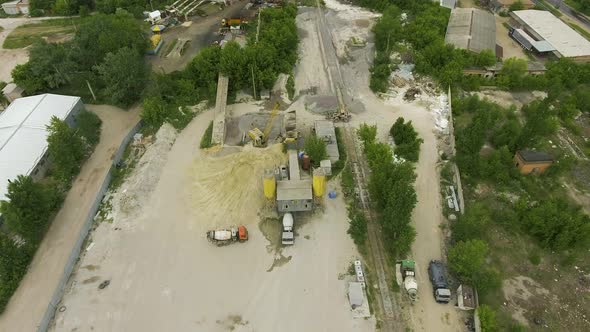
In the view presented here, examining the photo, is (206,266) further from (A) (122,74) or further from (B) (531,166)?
(B) (531,166)

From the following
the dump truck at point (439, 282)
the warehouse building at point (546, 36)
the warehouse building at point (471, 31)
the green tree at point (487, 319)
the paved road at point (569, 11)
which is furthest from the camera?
the paved road at point (569, 11)

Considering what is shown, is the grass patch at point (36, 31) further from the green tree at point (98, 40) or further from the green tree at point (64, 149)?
the green tree at point (64, 149)

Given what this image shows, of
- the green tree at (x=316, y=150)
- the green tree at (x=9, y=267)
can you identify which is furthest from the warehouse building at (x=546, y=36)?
the green tree at (x=9, y=267)

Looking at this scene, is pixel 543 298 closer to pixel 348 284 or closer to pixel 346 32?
pixel 348 284

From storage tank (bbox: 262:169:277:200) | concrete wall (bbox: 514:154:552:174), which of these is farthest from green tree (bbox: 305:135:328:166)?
concrete wall (bbox: 514:154:552:174)

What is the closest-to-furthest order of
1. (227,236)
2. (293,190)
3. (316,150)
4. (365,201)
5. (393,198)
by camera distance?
(393,198) → (227,236) → (293,190) → (365,201) → (316,150)

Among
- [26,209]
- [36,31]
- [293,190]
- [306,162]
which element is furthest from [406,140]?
[36,31]

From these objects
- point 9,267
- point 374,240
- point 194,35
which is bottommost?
point 374,240
